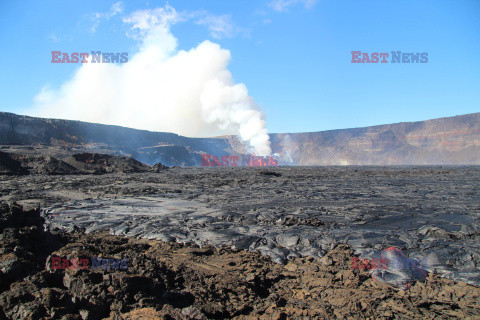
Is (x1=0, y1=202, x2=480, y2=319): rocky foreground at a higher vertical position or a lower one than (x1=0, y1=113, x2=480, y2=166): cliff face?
lower

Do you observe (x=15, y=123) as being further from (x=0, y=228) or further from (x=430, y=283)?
(x=430, y=283)

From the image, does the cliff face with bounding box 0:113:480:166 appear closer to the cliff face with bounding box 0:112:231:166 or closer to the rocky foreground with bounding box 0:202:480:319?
the cliff face with bounding box 0:112:231:166

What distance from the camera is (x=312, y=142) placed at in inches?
3361

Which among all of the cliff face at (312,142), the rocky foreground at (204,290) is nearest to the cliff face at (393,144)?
the cliff face at (312,142)

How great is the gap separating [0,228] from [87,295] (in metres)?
2.93

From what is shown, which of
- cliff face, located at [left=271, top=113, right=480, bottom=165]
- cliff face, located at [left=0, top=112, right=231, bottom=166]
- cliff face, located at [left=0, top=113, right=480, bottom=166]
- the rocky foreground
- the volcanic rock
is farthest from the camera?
cliff face, located at [left=271, top=113, right=480, bottom=165]

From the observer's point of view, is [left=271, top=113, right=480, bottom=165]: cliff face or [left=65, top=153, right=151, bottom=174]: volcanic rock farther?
[left=271, top=113, right=480, bottom=165]: cliff face

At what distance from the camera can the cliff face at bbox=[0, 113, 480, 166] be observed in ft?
162

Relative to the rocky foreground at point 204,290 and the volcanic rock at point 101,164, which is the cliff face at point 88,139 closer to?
the volcanic rock at point 101,164

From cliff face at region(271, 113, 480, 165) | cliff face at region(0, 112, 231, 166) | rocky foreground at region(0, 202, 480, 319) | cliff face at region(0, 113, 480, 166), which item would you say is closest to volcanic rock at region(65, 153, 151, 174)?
cliff face at region(0, 112, 231, 166)

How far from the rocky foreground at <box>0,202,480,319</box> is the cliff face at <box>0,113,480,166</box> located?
48137mm

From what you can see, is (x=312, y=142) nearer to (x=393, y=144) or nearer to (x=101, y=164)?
(x=393, y=144)

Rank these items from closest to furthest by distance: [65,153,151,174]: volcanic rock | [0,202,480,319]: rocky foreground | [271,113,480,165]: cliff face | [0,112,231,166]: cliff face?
[0,202,480,319]: rocky foreground
[65,153,151,174]: volcanic rock
[0,112,231,166]: cliff face
[271,113,480,165]: cliff face

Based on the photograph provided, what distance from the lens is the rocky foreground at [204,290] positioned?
119 inches
